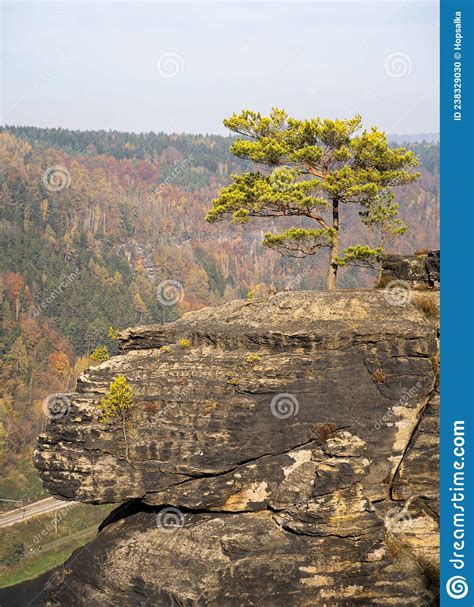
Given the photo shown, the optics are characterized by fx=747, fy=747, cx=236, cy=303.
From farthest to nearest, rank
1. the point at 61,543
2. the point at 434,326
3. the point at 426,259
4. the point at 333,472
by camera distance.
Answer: the point at 61,543
the point at 426,259
the point at 434,326
the point at 333,472

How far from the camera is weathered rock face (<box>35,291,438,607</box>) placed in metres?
30.4

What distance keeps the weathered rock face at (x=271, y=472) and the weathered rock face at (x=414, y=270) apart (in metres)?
3.64

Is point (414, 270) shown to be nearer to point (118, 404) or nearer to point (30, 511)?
point (118, 404)

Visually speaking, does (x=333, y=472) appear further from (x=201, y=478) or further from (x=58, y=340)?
(x=58, y=340)

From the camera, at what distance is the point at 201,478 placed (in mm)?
32031

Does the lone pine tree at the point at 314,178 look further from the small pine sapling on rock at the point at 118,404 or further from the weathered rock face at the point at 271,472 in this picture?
the small pine sapling on rock at the point at 118,404

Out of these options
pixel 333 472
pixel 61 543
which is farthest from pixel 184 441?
pixel 61 543

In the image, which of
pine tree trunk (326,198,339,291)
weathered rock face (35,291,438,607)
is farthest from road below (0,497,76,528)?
pine tree trunk (326,198,339,291)

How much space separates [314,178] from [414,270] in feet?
23.8

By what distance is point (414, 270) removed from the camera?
37719 millimetres

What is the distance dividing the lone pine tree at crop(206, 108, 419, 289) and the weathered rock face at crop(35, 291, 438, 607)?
24.8 ft

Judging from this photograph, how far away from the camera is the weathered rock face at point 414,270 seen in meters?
37.1

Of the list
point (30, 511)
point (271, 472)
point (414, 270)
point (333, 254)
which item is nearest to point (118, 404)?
point (271, 472)

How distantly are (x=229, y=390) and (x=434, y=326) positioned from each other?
9.62 meters
